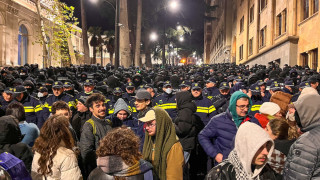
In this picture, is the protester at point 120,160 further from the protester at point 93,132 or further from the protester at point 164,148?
the protester at point 93,132

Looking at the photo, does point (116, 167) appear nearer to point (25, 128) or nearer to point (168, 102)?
point (25, 128)

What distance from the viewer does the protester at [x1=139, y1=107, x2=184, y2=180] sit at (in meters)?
4.04

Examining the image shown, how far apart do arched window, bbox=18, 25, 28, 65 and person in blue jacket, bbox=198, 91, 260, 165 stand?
38.4 meters

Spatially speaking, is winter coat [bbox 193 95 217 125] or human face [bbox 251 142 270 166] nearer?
human face [bbox 251 142 270 166]

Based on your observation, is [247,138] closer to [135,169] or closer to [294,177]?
[294,177]

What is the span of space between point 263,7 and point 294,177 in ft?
109

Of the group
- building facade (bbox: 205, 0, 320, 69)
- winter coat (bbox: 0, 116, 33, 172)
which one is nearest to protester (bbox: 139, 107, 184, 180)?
winter coat (bbox: 0, 116, 33, 172)

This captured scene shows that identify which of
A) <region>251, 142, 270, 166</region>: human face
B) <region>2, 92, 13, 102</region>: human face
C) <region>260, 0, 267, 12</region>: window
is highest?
<region>260, 0, 267, 12</region>: window

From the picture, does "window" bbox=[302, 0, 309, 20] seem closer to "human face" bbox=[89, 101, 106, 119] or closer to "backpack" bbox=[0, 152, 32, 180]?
"human face" bbox=[89, 101, 106, 119]

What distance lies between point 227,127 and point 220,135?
0.15m

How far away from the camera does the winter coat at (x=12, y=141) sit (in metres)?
4.05

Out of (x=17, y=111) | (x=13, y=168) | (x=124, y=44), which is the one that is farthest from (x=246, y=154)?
(x=124, y=44)

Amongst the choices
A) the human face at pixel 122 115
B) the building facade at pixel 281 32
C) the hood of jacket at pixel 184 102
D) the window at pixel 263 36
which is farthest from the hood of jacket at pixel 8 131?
the window at pixel 263 36

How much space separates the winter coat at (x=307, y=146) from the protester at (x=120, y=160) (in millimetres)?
1247
